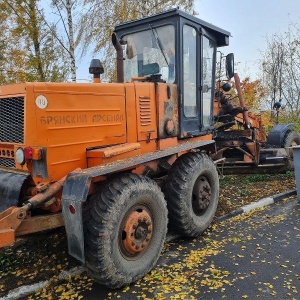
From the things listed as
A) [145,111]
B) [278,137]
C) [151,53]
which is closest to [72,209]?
[145,111]

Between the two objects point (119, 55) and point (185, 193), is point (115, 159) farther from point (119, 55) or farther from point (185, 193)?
point (119, 55)

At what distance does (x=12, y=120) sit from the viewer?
3488 millimetres

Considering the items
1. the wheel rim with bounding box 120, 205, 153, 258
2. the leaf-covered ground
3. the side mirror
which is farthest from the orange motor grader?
the wheel rim with bounding box 120, 205, 153, 258

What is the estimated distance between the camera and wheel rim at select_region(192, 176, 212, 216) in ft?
15.3

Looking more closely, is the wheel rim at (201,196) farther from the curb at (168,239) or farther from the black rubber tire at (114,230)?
the black rubber tire at (114,230)

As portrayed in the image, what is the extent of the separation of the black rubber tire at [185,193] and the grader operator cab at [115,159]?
0.04ft

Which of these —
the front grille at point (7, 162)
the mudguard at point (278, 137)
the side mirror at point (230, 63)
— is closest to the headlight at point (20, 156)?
the front grille at point (7, 162)

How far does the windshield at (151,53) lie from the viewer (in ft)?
15.2

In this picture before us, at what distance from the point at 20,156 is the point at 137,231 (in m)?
1.41

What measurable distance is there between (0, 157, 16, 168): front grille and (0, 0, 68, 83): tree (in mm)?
8760

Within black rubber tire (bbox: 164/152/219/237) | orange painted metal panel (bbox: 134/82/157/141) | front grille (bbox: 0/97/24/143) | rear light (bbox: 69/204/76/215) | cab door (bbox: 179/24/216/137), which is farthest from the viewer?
cab door (bbox: 179/24/216/137)

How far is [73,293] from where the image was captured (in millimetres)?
3328

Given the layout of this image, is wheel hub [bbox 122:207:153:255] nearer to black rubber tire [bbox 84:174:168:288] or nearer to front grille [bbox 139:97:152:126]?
black rubber tire [bbox 84:174:168:288]

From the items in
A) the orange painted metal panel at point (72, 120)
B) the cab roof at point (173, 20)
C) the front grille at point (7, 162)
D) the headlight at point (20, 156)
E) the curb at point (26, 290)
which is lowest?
the curb at point (26, 290)
